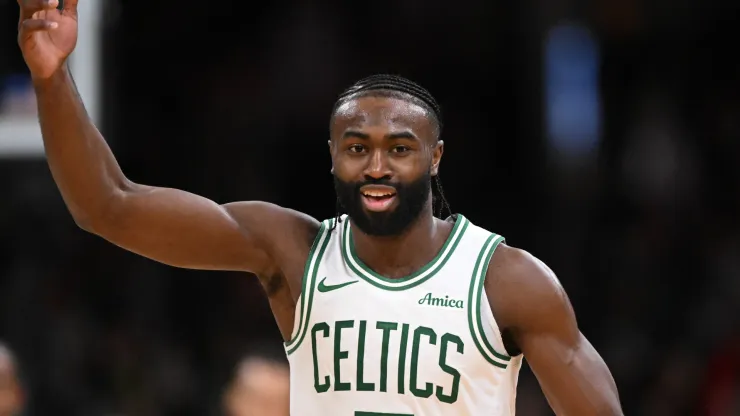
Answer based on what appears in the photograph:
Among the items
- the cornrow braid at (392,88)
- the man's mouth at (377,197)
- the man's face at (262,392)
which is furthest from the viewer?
the man's face at (262,392)

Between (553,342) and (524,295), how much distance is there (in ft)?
0.53

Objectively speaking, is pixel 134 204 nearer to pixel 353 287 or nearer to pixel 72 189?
pixel 72 189

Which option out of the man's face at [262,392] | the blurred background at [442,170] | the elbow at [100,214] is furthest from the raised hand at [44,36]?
the blurred background at [442,170]

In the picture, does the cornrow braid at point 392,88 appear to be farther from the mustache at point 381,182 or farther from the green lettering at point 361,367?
the green lettering at point 361,367

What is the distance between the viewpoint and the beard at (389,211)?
3707 mm

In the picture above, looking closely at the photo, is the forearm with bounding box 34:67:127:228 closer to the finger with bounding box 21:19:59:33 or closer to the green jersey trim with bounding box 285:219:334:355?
the finger with bounding box 21:19:59:33

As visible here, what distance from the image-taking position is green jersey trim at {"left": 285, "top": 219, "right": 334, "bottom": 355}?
12.5ft

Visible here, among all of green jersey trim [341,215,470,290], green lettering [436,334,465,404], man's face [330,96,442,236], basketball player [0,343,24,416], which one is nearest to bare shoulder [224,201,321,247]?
green jersey trim [341,215,470,290]

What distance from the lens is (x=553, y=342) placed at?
146 inches

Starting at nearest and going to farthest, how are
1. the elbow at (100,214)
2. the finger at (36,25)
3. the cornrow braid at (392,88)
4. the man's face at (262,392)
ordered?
the finger at (36,25) → the elbow at (100,214) → the cornrow braid at (392,88) → the man's face at (262,392)

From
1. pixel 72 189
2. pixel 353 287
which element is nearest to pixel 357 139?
pixel 353 287

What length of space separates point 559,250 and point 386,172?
454 cm

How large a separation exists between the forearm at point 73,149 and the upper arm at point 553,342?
47.0 inches

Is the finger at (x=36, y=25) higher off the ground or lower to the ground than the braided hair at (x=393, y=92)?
higher
